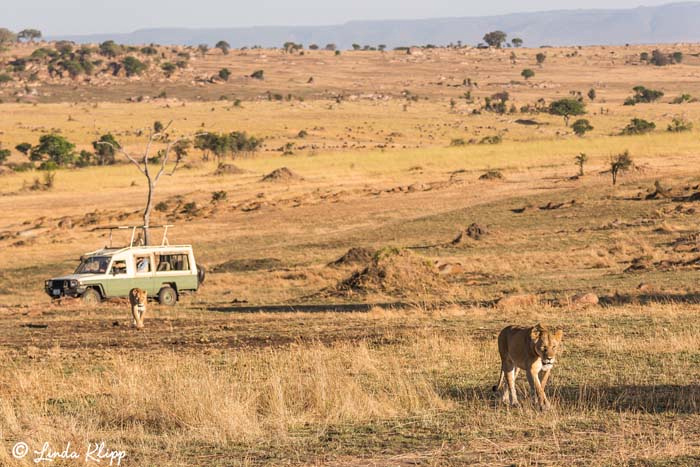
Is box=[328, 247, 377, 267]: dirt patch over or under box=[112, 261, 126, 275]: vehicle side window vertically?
under

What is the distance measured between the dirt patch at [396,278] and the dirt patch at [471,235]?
9.11 metres

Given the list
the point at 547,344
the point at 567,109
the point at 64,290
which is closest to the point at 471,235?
the point at 64,290

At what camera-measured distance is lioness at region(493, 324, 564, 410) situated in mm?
11023

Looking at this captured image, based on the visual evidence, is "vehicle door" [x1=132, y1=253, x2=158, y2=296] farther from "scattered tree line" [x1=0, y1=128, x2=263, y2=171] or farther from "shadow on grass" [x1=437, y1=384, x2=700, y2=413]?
"scattered tree line" [x1=0, y1=128, x2=263, y2=171]

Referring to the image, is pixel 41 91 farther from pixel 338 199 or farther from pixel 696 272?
pixel 696 272

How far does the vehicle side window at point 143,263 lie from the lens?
2891cm

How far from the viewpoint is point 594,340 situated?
56.1ft

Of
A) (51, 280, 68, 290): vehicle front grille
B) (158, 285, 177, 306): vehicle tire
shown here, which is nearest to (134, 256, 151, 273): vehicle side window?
(158, 285, 177, 306): vehicle tire

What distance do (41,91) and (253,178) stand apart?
9772cm

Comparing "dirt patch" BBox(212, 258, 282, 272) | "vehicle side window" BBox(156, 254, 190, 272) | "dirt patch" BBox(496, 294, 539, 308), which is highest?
"dirt patch" BBox(496, 294, 539, 308)

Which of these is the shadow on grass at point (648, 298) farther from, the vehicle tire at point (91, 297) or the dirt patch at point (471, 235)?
the dirt patch at point (471, 235)

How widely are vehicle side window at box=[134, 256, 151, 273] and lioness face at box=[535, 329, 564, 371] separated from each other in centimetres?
1910

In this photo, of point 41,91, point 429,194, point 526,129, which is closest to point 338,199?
point 429,194

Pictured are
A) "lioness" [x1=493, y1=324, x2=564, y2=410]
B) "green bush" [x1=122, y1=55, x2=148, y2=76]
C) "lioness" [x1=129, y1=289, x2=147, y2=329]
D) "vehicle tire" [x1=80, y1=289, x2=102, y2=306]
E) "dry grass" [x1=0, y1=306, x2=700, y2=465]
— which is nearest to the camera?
"dry grass" [x1=0, y1=306, x2=700, y2=465]
